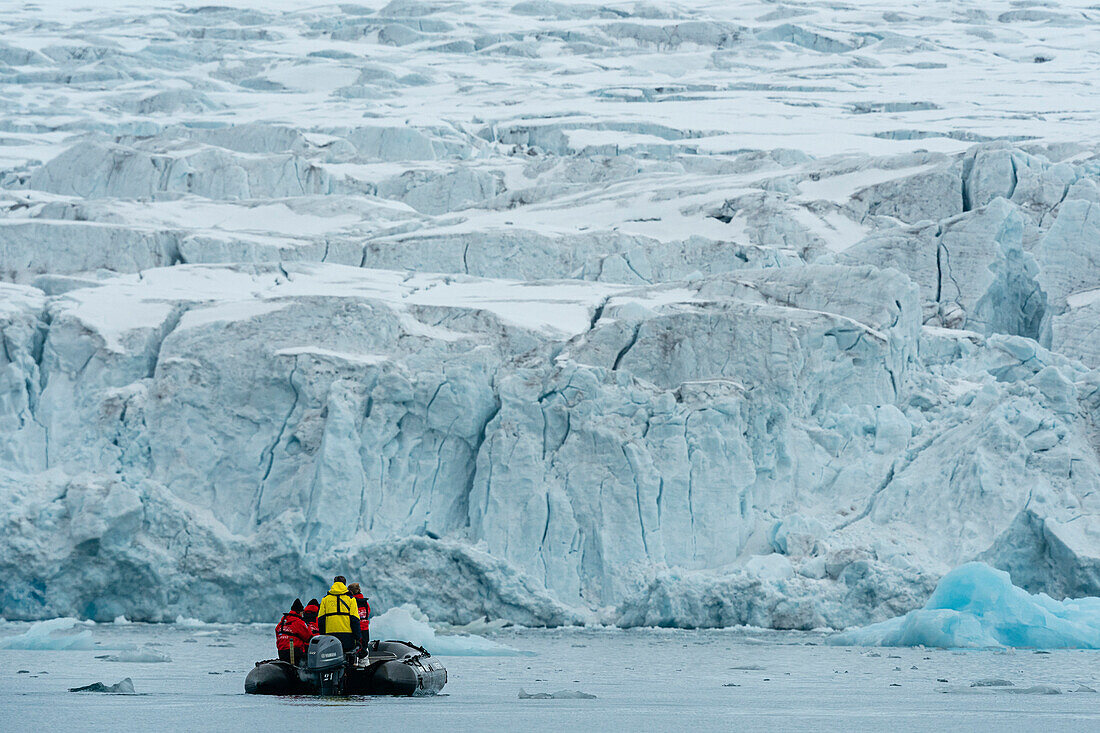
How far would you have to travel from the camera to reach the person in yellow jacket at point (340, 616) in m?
9.45

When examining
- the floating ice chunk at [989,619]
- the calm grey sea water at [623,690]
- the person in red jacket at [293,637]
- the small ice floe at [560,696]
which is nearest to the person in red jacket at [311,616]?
the person in red jacket at [293,637]

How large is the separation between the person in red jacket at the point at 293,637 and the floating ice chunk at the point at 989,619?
24.0 ft

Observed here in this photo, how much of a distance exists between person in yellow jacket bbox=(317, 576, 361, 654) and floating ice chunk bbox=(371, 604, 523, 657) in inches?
163

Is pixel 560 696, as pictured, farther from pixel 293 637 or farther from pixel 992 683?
pixel 992 683

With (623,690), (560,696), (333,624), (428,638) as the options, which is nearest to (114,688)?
(333,624)

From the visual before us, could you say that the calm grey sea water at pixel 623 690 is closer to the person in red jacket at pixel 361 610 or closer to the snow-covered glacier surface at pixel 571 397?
the person in red jacket at pixel 361 610

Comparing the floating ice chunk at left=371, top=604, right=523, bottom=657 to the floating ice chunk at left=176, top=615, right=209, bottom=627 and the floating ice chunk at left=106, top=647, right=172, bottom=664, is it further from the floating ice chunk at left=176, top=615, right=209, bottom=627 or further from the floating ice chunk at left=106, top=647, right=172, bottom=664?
the floating ice chunk at left=176, top=615, right=209, bottom=627

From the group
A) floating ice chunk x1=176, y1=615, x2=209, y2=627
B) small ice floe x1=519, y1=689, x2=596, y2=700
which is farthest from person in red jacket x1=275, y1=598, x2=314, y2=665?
floating ice chunk x1=176, y1=615, x2=209, y2=627

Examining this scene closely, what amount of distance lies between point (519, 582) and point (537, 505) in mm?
1072

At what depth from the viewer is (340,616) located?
372 inches

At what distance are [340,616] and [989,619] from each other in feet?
26.2

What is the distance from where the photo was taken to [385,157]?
4388 centimetres

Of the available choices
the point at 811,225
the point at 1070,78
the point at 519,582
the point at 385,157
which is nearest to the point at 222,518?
the point at 519,582

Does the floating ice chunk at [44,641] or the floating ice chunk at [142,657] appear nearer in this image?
the floating ice chunk at [142,657]
